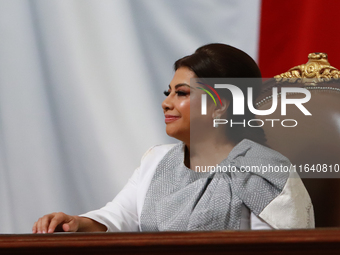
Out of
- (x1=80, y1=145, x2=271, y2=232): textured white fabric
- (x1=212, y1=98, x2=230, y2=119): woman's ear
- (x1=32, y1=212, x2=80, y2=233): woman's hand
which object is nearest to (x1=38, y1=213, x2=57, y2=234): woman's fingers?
(x1=32, y1=212, x2=80, y2=233): woman's hand

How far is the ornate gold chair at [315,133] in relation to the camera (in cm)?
103

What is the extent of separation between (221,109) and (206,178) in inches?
8.0

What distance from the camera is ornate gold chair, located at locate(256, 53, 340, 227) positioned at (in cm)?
103

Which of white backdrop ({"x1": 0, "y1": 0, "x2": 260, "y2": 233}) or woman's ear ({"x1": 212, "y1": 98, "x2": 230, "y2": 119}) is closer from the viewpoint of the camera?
woman's ear ({"x1": 212, "y1": 98, "x2": 230, "y2": 119})

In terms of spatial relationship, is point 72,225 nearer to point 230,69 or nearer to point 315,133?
point 230,69

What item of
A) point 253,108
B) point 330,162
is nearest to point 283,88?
point 253,108

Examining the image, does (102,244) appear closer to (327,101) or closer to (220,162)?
(220,162)

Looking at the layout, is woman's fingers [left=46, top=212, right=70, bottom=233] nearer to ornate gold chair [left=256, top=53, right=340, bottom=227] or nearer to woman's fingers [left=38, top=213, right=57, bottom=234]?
woman's fingers [left=38, top=213, right=57, bottom=234]

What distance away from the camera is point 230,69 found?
1026 mm

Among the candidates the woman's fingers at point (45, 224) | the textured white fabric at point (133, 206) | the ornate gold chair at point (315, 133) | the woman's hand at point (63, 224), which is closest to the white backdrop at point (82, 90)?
the textured white fabric at point (133, 206)

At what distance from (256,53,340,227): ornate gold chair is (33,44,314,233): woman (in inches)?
2.9

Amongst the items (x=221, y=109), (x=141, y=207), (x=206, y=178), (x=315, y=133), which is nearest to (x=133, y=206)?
(x=141, y=207)

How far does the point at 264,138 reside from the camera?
1.08 meters

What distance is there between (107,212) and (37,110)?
2.10 ft
